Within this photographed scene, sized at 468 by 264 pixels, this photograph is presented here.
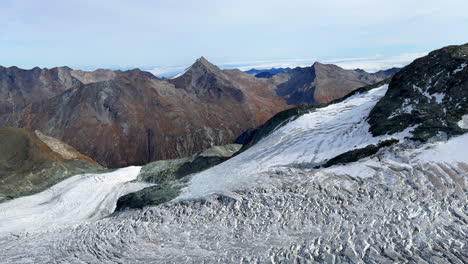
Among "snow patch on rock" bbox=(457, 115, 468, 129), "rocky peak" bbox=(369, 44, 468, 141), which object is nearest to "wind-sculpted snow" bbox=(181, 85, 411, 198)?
"rocky peak" bbox=(369, 44, 468, 141)

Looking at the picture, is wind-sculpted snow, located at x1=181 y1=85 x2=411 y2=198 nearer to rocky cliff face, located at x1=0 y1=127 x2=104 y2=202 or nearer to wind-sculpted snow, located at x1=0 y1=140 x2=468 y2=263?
wind-sculpted snow, located at x1=0 y1=140 x2=468 y2=263

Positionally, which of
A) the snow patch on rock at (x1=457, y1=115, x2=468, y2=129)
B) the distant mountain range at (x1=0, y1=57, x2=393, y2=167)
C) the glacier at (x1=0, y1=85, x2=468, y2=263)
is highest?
A: the snow patch on rock at (x1=457, y1=115, x2=468, y2=129)

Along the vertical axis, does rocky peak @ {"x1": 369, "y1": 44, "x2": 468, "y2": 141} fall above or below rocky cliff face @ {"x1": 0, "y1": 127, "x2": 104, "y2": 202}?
above

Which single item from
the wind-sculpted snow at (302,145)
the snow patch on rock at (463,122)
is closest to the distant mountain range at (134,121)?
the wind-sculpted snow at (302,145)

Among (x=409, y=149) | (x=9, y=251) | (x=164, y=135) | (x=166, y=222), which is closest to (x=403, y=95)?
(x=409, y=149)

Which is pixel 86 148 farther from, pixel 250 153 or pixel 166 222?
pixel 166 222

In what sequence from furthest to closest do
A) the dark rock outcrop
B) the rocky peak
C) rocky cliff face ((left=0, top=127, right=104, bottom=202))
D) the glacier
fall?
rocky cliff face ((left=0, top=127, right=104, bottom=202)) < the rocky peak < the dark rock outcrop < the glacier

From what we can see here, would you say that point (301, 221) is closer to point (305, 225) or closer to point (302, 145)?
point (305, 225)
